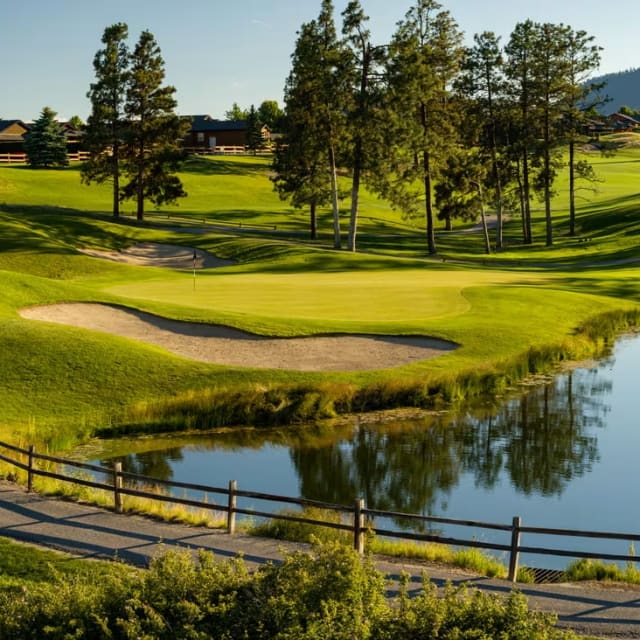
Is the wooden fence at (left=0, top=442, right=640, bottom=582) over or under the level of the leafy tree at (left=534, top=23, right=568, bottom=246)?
under

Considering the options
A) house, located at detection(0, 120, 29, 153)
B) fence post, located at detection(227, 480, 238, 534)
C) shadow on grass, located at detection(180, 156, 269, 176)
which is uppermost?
house, located at detection(0, 120, 29, 153)

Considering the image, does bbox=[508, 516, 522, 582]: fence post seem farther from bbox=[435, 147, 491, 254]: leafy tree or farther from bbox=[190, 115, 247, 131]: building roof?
bbox=[190, 115, 247, 131]: building roof

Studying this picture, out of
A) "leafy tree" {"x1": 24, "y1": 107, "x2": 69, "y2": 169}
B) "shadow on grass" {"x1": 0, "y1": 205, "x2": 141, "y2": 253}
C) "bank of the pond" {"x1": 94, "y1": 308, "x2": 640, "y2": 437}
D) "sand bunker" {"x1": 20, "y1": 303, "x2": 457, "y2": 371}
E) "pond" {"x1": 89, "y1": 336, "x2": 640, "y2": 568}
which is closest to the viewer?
"pond" {"x1": 89, "y1": 336, "x2": 640, "y2": 568}

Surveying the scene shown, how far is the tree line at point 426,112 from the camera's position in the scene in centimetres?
6631

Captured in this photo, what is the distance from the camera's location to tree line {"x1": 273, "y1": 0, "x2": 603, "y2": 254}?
218 ft

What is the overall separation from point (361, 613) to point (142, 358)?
23.0 metres

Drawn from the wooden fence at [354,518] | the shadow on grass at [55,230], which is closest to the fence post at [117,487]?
the wooden fence at [354,518]

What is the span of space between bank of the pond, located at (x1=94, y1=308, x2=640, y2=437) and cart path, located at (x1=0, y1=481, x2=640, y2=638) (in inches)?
311

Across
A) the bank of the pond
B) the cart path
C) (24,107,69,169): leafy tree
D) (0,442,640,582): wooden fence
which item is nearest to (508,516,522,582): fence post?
(0,442,640,582): wooden fence

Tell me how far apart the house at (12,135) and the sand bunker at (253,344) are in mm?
110638

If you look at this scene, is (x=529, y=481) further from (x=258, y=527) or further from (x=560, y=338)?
(x=560, y=338)

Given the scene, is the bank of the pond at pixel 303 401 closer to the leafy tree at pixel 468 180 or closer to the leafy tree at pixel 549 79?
the leafy tree at pixel 468 180

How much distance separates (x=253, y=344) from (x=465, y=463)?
12164mm

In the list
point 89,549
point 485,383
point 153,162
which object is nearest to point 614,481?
point 485,383
